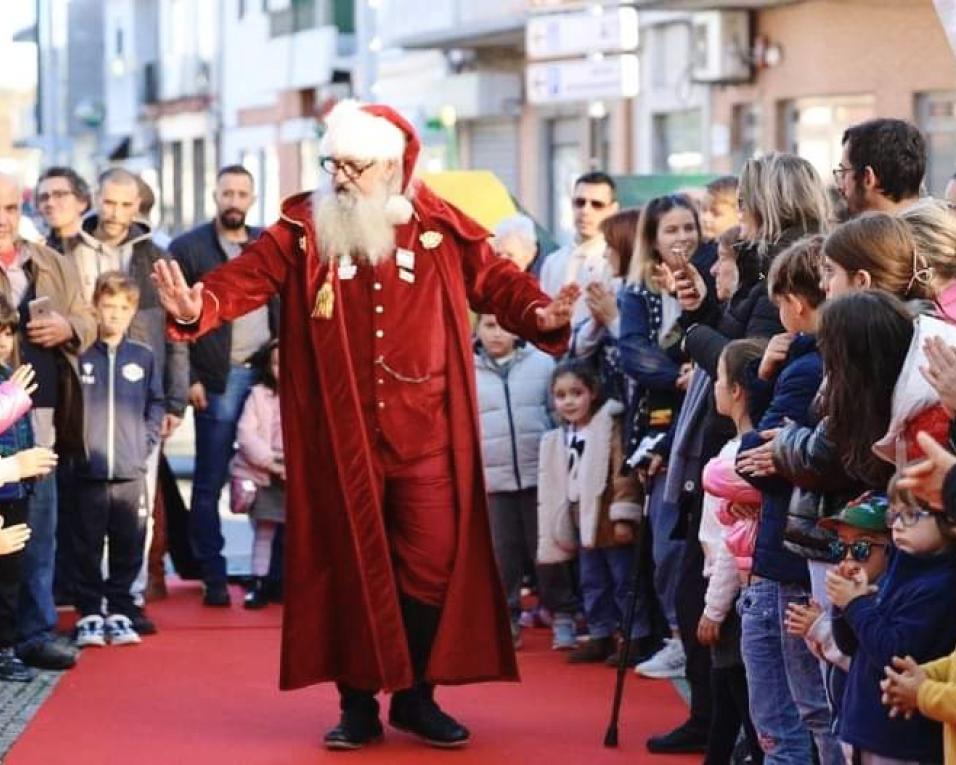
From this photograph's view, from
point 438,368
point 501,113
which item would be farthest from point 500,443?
point 501,113

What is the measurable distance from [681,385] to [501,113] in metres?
22.1

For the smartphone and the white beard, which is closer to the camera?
the white beard

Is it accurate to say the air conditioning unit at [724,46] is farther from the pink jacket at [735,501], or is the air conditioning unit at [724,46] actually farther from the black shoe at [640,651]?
the pink jacket at [735,501]

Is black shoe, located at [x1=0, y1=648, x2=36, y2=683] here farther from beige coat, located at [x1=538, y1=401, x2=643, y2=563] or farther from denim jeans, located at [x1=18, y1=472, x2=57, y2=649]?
beige coat, located at [x1=538, y1=401, x2=643, y2=563]

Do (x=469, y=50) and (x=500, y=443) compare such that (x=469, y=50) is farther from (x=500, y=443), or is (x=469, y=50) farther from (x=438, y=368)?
(x=438, y=368)

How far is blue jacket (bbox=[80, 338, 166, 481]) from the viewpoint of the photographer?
10852 mm

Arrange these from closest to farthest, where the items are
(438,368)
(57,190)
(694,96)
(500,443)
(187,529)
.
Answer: (438,368) → (500,443) → (57,190) → (187,529) → (694,96)

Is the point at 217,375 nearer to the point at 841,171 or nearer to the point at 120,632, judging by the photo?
the point at 120,632

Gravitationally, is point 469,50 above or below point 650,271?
above

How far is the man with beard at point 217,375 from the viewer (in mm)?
12234

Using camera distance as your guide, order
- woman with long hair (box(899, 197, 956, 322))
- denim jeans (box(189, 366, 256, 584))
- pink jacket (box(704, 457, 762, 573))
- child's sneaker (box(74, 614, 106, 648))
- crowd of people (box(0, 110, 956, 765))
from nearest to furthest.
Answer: crowd of people (box(0, 110, 956, 765)), woman with long hair (box(899, 197, 956, 322)), pink jacket (box(704, 457, 762, 573)), child's sneaker (box(74, 614, 106, 648)), denim jeans (box(189, 366, 256, 584))

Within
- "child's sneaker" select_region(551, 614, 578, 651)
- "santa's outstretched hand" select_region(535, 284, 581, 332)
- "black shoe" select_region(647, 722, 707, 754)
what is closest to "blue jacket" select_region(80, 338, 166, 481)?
"child's sneaker" select_region(551, 614, 578, 651)

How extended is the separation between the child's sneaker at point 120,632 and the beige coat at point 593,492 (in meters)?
1.80

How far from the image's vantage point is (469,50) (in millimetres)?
31984
